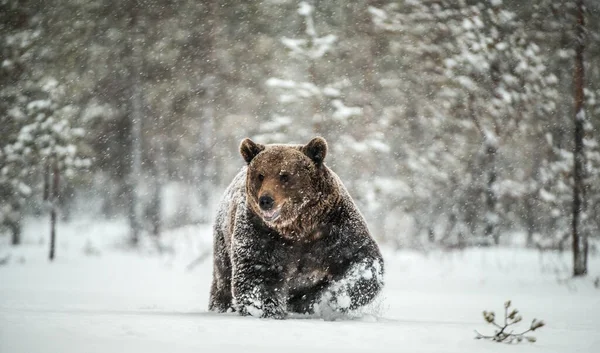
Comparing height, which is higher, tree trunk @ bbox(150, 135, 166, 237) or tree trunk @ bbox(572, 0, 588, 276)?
tree trunk @ bbox(572, 0, 588, 276)

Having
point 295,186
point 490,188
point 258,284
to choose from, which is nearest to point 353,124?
point 490,188

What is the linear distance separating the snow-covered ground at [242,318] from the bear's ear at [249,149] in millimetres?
1427

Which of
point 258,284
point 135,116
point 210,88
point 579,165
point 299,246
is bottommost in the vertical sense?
point 135,116

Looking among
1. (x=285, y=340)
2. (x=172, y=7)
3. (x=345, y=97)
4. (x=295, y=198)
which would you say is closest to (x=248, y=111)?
(x=172, y=7)

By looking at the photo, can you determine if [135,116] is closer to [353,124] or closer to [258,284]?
[353,124]

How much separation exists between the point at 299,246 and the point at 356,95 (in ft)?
29.2

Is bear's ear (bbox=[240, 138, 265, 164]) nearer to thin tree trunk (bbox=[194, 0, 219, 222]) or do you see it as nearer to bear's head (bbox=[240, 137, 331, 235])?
bear's head (bbox=[240, 137, 331, 235])

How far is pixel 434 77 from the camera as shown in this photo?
1290 centimetres

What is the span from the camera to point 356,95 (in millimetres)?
Answer: 13125

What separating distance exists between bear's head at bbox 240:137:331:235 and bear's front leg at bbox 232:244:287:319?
0.32 m

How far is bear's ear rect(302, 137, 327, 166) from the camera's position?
15.6 ft

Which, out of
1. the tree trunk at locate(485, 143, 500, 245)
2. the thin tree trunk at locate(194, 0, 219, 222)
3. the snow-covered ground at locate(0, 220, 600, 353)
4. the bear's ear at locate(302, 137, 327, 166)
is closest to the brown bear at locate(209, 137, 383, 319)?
the bear's ear at locate(302, 137, 327, 166)

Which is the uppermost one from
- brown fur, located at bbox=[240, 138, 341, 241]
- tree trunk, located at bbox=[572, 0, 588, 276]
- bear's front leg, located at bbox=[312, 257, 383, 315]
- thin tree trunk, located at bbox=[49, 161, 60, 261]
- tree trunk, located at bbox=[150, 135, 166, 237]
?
brown fur, located at bbox=[240, 138, 341, 241]

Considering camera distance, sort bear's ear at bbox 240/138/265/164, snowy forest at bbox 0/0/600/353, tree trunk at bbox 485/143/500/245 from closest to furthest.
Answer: bear's ear at bbox 240/138/265/164 < snowy forest at bbox 0/0/600/353 < tree trunk at bbox 485/143/500/245
